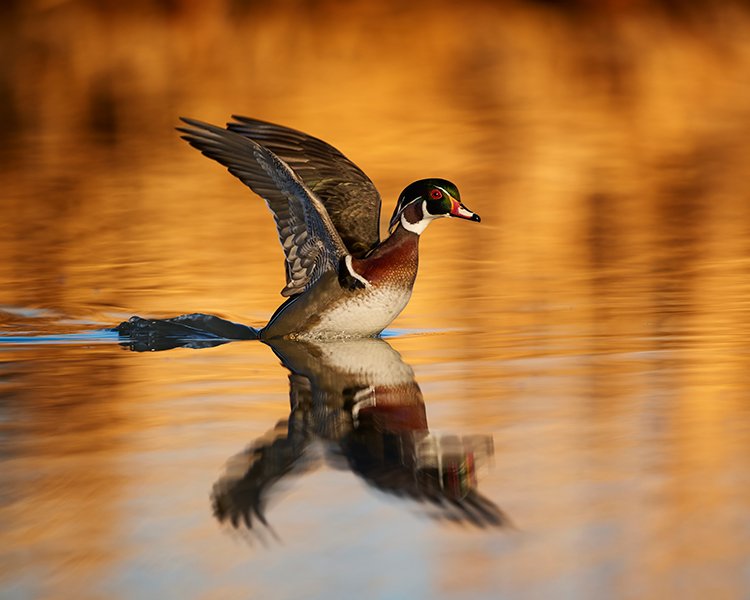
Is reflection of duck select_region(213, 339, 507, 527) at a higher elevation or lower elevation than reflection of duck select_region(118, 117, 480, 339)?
lower

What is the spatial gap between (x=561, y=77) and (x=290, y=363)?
17450 mm

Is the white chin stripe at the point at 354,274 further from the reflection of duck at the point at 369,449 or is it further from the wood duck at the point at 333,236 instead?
the reflection of duck at the point at 369,449

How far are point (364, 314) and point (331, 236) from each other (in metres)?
0.48

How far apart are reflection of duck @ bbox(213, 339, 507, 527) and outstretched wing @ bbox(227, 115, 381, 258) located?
80.2 inches

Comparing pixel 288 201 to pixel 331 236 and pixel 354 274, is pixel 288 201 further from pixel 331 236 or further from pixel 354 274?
pixel 354 274

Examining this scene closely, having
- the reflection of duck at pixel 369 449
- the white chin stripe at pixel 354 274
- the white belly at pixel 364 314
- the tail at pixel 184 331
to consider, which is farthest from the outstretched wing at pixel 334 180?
the reflection of duck at pixel 369 449

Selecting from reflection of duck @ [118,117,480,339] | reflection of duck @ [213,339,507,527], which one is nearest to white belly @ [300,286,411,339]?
reflection of duck @ [118,117,480,339]

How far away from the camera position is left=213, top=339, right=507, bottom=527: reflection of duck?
7.97ft

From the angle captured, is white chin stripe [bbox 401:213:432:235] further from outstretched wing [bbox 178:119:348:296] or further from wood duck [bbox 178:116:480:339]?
outstretched wing [bbox 178:119:348:296]

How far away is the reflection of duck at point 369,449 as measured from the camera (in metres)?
2.43

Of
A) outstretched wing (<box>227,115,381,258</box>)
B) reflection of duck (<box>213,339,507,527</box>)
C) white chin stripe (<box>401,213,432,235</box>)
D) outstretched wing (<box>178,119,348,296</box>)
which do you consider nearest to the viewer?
reflection of duck (<box>213,339,507,527</box>)

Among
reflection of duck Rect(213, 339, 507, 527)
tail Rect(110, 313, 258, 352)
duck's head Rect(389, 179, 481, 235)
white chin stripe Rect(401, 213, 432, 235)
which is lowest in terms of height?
reflection of duck Rect(213, 339, 507, 527)

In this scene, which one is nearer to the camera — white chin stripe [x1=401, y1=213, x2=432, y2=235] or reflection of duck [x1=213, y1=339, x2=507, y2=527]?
reflection of duck [x1=213, y1=339, x2=507, y2=527]

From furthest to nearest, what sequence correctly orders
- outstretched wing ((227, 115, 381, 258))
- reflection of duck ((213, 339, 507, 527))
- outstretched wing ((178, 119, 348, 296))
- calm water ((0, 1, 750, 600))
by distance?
outstretched wing ((227, 115, 381, 258))
outstretched wing ((178, 119, 348, 296))
reflection of duck ((213, 339, 507, 527))
calm water ((0, 1, 750, 600))
